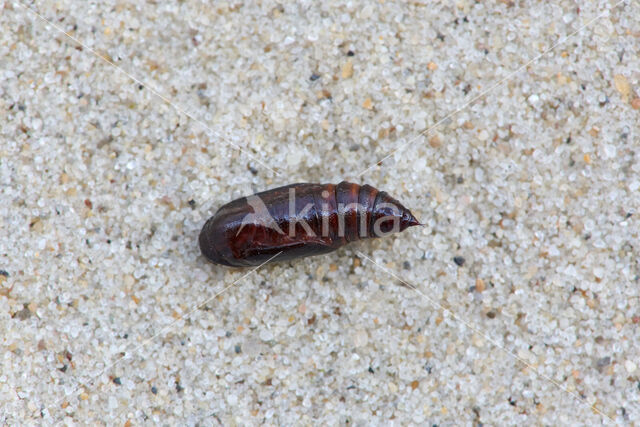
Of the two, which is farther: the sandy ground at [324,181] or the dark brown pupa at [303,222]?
the sandy ground at [324,181]

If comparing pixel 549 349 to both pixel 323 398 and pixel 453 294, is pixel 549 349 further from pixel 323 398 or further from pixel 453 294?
pixel 323 398

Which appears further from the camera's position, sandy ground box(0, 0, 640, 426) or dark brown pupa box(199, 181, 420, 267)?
sandy ground box(0, 0, 640, 426)

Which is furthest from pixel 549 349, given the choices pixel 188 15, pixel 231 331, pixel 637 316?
pixel 188 15

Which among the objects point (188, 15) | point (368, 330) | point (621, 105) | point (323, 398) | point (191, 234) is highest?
point (188, 15)

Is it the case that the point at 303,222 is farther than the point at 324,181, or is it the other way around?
Answer: the point at 324,181
